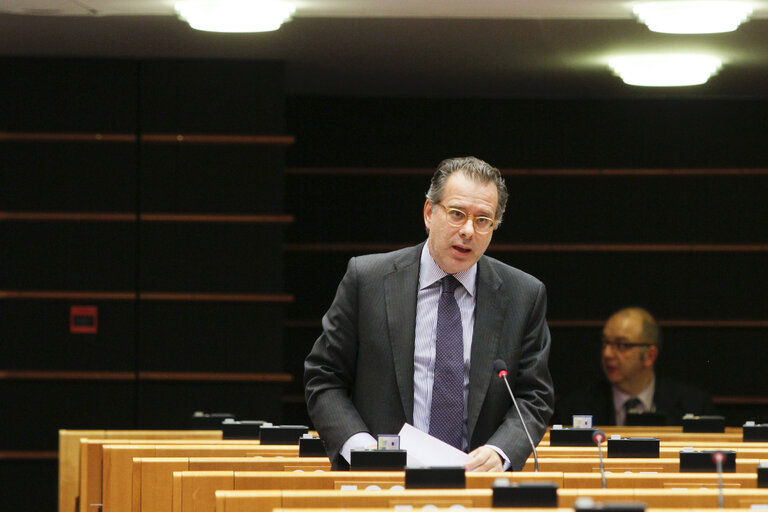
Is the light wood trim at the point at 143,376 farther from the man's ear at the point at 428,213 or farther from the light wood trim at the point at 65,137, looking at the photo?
the man's ear at the point at 428,213

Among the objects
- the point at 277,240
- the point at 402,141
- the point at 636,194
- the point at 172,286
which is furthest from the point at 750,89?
the point at 172,286

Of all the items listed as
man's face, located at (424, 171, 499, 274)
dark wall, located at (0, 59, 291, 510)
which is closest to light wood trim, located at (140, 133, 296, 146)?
dark wall, located at (0, 59, 291, 510)

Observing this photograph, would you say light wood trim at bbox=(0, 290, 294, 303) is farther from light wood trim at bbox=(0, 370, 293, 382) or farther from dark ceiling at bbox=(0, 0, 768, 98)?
dark ceiling at bbox=(0, 0, 768, 98)

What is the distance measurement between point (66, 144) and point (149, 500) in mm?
4314

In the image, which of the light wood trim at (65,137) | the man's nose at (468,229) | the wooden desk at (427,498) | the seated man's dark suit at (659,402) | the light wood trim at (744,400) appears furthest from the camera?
the light wood trim at (744,400)

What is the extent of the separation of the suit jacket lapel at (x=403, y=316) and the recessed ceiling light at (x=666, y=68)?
14.5 ft

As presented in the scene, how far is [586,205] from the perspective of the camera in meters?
8.91

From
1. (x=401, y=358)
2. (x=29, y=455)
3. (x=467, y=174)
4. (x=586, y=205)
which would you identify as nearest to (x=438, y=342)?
(x=401, y=358)

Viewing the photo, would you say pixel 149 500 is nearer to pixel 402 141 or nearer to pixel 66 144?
pixel 66 144

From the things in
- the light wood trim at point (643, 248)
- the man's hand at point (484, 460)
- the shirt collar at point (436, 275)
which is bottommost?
the man's hand at point (484, 460)

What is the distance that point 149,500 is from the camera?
3.69m

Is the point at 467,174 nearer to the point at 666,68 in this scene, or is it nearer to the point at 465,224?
the point at 465,224

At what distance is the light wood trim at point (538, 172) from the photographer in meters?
8.77

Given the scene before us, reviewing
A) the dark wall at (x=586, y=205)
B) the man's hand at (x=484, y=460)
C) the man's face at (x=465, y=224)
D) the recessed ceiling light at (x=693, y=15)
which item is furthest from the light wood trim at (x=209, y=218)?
the man's hand at (x=484, y=460)
